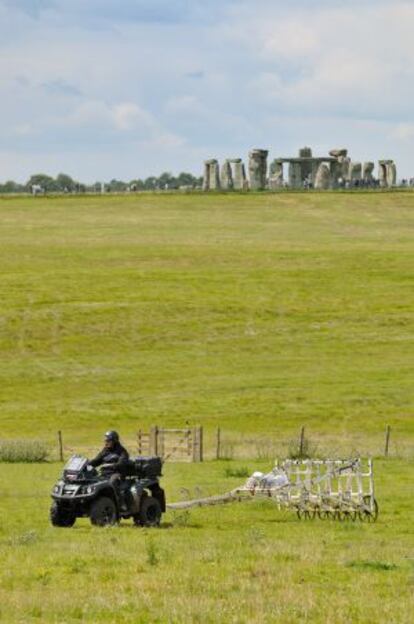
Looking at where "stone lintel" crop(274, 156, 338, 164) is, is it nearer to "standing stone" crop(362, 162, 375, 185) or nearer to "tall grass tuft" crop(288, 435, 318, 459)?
"standing stone" crop(362, 162, 375, 185)

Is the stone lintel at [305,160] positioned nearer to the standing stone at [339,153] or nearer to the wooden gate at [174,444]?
the standing stone at [339,153]

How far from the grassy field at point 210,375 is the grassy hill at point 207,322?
18cm

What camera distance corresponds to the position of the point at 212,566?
19.8 m

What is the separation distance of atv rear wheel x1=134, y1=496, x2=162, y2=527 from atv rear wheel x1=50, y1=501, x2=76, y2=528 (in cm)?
111

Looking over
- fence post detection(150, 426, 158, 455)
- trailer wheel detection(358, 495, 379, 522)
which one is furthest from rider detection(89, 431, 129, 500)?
Result: fence post detection(150, 426, 158, 455)

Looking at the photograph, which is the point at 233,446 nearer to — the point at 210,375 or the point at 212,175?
the point at 210,375

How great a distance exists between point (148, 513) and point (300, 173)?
13458 centimetres

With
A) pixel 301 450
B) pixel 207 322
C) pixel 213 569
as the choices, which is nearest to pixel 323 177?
pixel 207 322

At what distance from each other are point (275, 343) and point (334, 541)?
4599 centimetres

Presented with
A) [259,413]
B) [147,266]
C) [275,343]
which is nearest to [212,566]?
[259,413]

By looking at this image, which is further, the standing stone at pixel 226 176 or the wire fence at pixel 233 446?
the standing stone at pixel 226 176

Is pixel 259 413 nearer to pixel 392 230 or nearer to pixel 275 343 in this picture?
pixel 275 343

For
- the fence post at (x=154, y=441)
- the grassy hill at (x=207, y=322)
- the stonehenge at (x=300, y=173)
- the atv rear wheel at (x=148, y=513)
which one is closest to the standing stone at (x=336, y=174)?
the stonehenge at (x=300, y=173)

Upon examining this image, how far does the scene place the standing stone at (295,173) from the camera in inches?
6196
